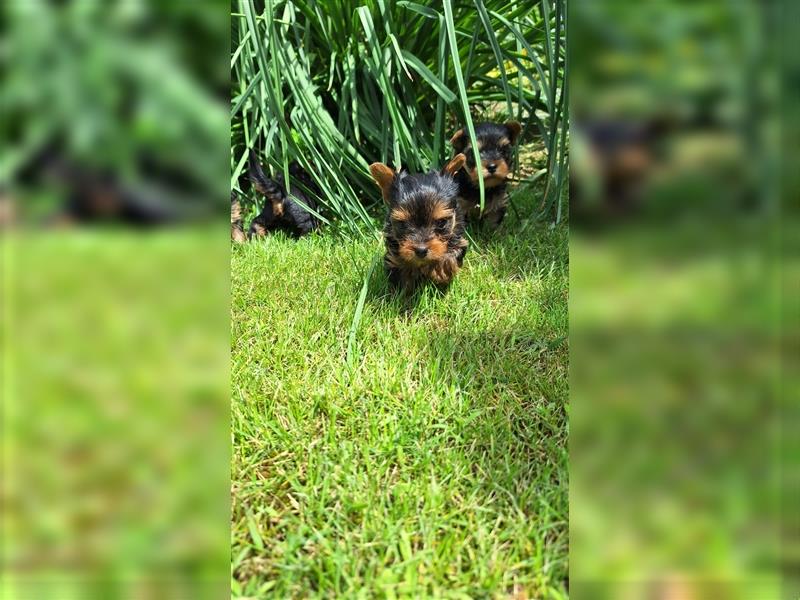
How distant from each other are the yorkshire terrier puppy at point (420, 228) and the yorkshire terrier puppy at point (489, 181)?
2.69ft

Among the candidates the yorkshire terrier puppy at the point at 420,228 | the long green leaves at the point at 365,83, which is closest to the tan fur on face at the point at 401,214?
the yorkshire terrier puppy at the point at 420,228

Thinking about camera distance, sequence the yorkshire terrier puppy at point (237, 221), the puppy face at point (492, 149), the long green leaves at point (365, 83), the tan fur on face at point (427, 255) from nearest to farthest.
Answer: the tan fur on face at point (427, 255), the long green leaves at point (365, 83), the puppy face at point (492, 149), the yorkshire terrier puppy at point (237, 221)

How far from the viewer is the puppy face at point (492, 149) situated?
3.91 meters

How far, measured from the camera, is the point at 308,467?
1786 mm

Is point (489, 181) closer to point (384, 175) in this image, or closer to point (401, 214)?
point (384, 175)

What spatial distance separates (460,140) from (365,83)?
961mm

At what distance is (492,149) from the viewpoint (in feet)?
13.3
